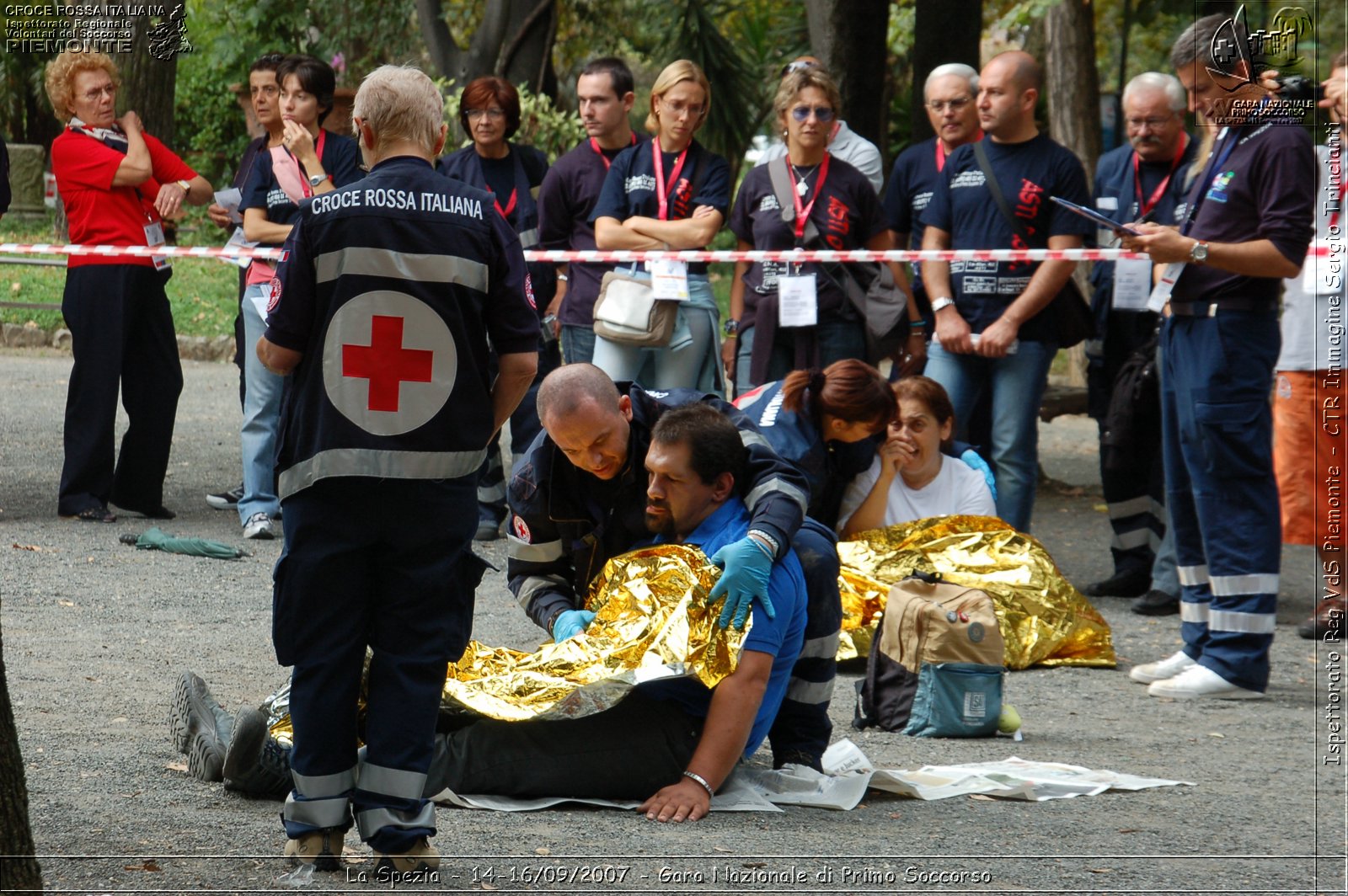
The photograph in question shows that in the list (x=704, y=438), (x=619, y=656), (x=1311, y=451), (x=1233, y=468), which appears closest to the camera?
(x=619, y=656)

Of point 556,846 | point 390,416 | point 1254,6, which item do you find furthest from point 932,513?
point 1254,6

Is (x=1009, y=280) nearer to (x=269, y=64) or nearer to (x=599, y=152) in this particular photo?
(x=599, y=152)

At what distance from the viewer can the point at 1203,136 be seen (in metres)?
5.97

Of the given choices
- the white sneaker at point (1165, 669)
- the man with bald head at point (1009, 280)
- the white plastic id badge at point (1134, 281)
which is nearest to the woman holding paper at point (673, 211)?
the man with bald head at point (1009, 280)

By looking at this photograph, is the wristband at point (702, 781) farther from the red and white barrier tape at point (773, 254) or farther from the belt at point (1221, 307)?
the red and white barrier tape at point (773, 254)

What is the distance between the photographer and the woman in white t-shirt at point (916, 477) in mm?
6262

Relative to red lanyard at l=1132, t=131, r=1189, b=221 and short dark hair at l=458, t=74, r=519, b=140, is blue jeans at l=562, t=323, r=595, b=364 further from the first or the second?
red lanyard at l=1132, t=131, r=1189, b=221

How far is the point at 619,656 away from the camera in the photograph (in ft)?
13.1

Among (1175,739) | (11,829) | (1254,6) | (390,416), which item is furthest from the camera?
(1254,6)

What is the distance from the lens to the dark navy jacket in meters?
4.24

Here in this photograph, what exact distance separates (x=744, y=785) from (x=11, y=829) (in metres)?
1.92

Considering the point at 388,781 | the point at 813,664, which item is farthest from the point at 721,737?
→ the point at 388,781

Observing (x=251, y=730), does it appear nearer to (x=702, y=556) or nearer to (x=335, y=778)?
(x=335, y=778)

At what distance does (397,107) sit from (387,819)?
1.53m
